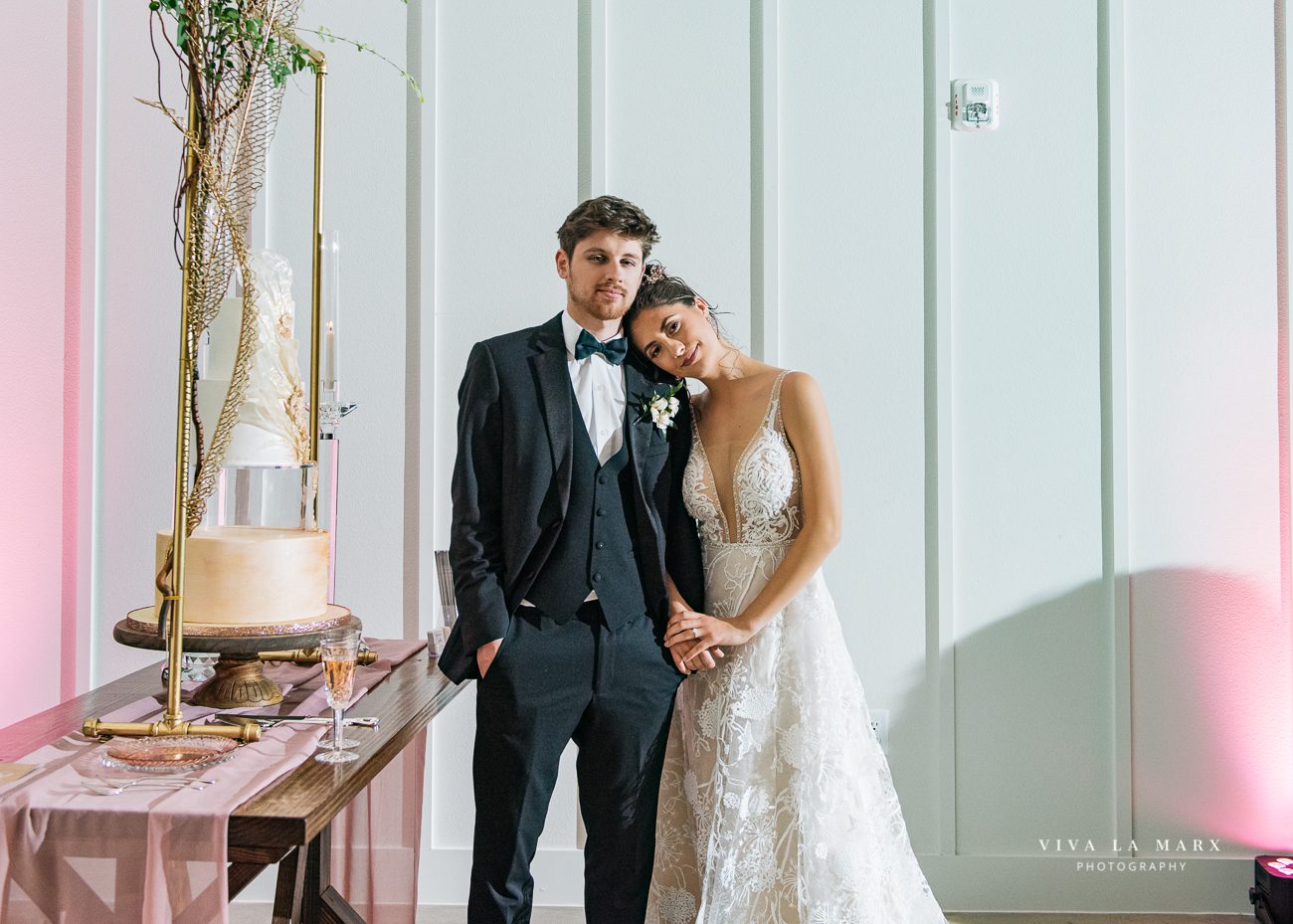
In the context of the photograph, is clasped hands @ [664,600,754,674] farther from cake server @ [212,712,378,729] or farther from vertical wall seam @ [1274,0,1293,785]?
vertical wall seam @ [1274,0,1293,785]

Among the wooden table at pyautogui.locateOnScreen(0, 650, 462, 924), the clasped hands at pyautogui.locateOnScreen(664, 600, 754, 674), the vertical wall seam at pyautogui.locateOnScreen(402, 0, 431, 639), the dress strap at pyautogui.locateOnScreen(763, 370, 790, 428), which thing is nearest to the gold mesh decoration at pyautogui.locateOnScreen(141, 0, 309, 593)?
the wooden table at pyautogui.locateOnScreen(0, 650, 462, 924)

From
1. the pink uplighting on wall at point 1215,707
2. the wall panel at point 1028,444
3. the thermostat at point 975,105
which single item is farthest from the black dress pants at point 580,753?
the thermostat at point 975,105

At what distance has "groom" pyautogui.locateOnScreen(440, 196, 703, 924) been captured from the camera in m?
1.99

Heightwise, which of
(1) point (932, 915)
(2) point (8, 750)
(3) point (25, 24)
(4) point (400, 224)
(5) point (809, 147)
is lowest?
(1) point (932, 915)

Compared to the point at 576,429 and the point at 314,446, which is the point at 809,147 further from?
the point at 314,446

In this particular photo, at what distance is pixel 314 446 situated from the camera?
79.5 inches

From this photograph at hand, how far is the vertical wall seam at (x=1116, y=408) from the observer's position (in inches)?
122

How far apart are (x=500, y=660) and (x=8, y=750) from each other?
88 cm

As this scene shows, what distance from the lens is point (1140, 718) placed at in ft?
10.2

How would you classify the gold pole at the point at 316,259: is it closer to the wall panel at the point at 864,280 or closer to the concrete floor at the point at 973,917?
the wall panel at the point at 864,280

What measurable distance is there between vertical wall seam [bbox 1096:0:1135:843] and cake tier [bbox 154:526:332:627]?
2.57 meters

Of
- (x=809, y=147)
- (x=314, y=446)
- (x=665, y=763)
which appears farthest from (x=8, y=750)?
(x=809, y=147)

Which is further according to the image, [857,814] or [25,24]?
[25,24]

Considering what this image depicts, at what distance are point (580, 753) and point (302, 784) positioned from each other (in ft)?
2.51
